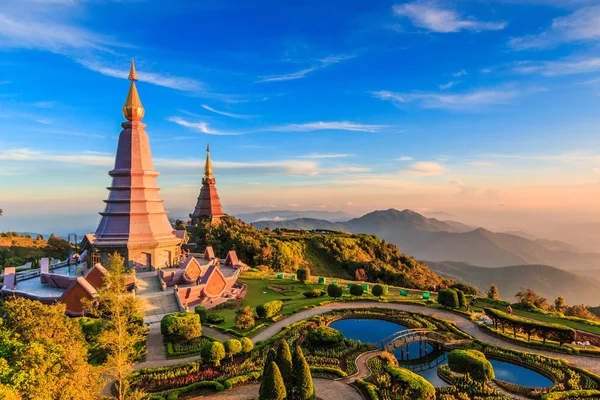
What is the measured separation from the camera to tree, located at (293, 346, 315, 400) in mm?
15680

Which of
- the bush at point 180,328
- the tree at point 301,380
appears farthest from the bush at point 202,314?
the tree at point 301,380

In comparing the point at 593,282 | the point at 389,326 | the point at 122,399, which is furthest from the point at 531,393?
the point at 593,282

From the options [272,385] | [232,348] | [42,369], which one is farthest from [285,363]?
[42,369]

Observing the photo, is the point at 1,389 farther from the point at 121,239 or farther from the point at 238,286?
the point at 238,286

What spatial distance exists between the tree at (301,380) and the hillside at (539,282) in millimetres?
112902

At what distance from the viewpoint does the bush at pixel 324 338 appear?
2364cm

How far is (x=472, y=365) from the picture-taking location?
60.8 ft

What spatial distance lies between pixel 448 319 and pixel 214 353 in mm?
20285

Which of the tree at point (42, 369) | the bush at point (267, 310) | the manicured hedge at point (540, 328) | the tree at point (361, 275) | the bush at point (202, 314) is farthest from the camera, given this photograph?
the tree at point (361, 275)

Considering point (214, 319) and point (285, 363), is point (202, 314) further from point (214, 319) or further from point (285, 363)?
point (285, 363)

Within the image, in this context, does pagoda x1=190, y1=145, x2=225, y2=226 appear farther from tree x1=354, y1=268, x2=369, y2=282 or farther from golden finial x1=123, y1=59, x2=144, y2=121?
golden finial x1=123, y1=59, x2=144, y2=121

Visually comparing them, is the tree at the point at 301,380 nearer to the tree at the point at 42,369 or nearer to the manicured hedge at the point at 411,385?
the manicured hedge at the point at 411,385

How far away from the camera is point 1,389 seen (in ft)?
35.0

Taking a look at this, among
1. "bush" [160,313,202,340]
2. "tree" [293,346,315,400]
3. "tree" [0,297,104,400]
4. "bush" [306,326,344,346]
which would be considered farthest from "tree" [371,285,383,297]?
"tree" [0,297,104,400]
